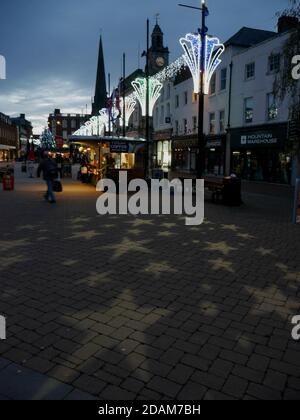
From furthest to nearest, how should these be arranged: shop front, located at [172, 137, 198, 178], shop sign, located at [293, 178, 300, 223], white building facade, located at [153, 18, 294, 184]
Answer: shop front, located at [172, 137, 198, 178]
white building facade, located at [153, 18, 294, 184]
shop sign, located at [293, 178, 300, 223]

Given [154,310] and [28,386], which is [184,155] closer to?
[154,310]

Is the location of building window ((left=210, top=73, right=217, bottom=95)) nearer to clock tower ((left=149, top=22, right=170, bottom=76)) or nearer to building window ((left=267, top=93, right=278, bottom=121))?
building window ((left=267, top=93, right=278, bottom=121))

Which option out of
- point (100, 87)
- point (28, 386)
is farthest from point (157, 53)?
point (28, 386)

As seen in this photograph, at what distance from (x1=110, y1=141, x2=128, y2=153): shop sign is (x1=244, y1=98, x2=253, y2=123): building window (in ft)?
37.6

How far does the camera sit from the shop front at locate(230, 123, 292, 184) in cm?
2425

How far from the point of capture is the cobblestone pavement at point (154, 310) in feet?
10.7

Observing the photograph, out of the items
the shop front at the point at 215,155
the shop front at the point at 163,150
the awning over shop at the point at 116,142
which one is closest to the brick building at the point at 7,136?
the shop front at the point at 163,150

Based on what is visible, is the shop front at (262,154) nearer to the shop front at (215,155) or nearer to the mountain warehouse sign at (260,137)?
the mountain warehouse sign at (260,137)

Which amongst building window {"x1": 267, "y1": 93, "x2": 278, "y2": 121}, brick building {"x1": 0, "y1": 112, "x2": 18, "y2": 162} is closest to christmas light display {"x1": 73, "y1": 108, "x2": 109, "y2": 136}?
brick building {"x1": 0, "y1": 112, "x2": 18, "y2": 162}

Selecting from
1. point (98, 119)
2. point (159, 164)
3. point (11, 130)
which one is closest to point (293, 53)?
point (159, 164)

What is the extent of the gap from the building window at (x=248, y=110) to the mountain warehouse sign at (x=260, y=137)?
0.83 m

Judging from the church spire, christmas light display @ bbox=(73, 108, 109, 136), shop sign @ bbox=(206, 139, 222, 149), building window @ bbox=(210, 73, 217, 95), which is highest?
the church spire

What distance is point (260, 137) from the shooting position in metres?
26.1

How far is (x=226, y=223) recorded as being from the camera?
1046 cm
